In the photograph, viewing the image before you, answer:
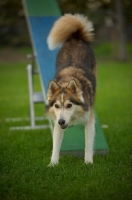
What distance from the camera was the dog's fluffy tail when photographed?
290 inches

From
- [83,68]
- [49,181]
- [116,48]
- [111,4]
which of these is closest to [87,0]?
[111,4]

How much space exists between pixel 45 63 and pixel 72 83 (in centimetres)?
314

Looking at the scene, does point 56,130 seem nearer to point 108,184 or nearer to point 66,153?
point 66,153

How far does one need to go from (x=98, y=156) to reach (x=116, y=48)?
24975 mm

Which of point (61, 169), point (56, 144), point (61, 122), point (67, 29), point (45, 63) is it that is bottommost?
point (61, 169)

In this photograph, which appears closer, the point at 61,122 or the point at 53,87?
the point at 61,122

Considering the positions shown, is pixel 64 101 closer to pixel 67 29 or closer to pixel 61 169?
pixel 61 169

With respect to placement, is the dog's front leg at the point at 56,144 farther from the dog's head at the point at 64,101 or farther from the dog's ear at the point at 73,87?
the dog's ear at the point at 73,87

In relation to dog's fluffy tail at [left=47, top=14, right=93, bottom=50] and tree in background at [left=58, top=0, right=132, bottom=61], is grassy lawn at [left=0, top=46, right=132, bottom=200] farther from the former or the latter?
tree in background at [left=58, top=0, right=132, bottom=61]

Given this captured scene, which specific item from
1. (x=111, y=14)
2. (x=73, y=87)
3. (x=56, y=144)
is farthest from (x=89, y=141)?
(x=111, y=14)

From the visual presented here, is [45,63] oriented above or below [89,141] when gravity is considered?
above

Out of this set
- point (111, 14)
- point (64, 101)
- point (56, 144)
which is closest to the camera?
point (64, 101)

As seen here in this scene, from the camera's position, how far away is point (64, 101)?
18.6ft

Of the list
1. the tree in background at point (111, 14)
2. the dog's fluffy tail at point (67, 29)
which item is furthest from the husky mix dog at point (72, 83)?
the tree in background at point (111, 14)
